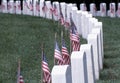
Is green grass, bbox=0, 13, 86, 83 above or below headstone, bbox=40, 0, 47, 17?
below

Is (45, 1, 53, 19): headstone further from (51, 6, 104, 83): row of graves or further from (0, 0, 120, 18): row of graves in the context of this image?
(51, 6, 104, 83): row of graves

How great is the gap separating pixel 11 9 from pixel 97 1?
17.8ft

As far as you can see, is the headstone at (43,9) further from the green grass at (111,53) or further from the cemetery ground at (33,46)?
the green grass at (111,53)

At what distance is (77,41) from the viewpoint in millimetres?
13195

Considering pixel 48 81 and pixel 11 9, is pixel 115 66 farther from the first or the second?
pixel 11 9

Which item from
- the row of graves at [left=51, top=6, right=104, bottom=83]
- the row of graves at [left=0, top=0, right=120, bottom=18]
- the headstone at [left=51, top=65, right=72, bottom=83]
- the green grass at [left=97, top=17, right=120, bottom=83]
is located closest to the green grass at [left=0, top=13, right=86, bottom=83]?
the row of graves at [left=0, top=0, right=120, bottom=18]

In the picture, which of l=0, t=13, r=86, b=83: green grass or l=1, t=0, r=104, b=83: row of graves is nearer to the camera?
l=1, t=0, r=104, b=83: row of graves

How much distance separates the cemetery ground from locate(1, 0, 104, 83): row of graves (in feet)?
1.40

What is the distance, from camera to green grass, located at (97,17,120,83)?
11997 mm

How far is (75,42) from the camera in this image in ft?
43.2

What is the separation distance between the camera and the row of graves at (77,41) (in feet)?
26.8

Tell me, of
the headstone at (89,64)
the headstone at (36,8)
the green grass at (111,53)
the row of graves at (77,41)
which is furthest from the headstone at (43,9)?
the headstone at (89,64)

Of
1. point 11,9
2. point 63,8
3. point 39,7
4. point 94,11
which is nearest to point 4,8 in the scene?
point 11,9

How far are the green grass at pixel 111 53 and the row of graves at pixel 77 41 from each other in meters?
0.23
